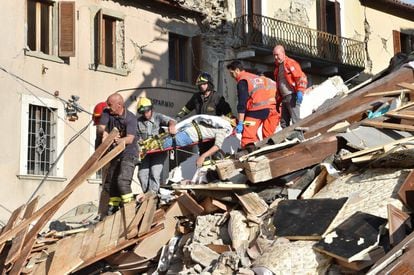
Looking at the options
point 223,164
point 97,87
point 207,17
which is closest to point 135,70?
point 97,87

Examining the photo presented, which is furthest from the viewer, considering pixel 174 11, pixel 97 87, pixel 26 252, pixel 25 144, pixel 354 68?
pixel 354 68

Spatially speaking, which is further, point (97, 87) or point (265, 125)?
point (97, 87)

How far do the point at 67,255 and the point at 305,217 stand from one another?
2.87 m

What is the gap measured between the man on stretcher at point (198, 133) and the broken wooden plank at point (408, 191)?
13.0 feet

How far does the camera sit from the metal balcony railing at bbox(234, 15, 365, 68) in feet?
73.9

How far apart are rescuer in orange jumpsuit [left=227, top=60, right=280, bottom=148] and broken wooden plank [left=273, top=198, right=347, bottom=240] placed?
250cm

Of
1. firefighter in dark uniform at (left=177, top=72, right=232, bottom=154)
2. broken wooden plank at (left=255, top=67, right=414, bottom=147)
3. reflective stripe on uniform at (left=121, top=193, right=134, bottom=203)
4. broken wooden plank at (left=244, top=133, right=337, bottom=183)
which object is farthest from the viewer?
firefighter in dark uniform at (left=177, top=72, right=232, bottom=154)

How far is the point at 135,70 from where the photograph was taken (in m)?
19.9

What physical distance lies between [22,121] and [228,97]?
271 inches

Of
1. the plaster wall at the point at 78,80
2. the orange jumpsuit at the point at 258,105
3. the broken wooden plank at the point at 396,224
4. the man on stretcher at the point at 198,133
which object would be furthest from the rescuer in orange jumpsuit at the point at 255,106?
the plaster wall at the point at 78,80

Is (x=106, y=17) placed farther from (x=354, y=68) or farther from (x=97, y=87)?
(x=354, y=68)

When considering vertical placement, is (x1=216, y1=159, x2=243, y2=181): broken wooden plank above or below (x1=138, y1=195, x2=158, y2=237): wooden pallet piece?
above

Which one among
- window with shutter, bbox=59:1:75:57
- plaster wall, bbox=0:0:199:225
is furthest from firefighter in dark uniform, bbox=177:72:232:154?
window with shutter, bbox=59:1:75:57

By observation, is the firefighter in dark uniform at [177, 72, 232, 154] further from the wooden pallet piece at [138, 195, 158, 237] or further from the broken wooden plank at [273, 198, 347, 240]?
the broken wooden plank at [273, 198, 347, 240]
